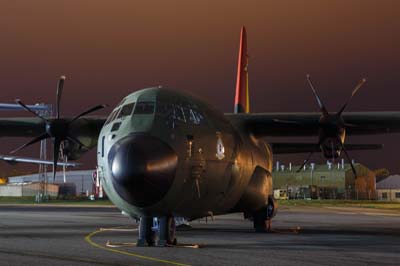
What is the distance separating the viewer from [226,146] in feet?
56.4

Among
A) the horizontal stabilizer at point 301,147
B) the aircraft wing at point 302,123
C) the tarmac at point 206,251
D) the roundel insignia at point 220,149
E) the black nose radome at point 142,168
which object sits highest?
the aircraft wing at point 302,123

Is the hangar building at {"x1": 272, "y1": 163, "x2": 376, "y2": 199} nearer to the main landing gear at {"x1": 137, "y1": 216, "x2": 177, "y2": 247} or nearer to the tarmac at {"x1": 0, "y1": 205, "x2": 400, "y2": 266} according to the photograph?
the tarmac at {"x1": 0, "y1": 205, "x2": 400, "y2": 266}

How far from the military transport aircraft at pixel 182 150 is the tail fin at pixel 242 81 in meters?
6.11

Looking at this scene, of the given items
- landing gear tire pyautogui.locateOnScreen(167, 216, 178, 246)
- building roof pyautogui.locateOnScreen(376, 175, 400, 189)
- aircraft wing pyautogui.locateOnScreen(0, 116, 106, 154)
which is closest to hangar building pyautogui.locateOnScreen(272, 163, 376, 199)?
building roof pyautogui.locateOnScreen(376, 175, 400, 189)

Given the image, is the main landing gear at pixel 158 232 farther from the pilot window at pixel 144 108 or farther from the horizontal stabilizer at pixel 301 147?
the horizontal stabilizer at pixel 301 147

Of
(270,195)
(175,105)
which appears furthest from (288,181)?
(175,105)

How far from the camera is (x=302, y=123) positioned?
22.4 meters

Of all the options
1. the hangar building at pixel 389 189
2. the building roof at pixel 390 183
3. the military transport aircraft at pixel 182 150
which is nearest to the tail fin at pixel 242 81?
the military transport aircraft at pixel 182 150

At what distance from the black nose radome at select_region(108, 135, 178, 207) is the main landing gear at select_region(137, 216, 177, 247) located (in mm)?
1247

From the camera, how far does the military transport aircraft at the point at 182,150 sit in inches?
548

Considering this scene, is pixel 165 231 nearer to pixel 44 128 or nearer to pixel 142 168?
pixel 142 168

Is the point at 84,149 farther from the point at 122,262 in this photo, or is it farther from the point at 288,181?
the point at 288,181

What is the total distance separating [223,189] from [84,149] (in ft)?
28.0

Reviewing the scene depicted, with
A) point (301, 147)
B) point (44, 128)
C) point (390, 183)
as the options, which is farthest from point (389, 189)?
point (44, 128)
